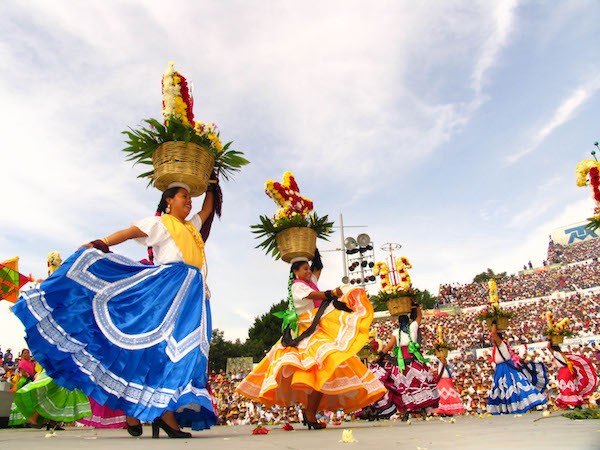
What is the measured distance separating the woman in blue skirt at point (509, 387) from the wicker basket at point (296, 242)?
17.8ft

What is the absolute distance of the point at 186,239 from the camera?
15.8ft

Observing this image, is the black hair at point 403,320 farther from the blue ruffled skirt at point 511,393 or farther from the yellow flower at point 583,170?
the yellow flower at point 583,170

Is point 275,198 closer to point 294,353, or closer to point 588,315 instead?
point 294,353

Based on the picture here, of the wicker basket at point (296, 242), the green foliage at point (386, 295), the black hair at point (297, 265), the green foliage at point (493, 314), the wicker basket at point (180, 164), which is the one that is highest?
the wicker basket at point (180, 164)

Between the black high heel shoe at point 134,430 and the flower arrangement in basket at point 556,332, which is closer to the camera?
the black high heel shoe at point 134,430

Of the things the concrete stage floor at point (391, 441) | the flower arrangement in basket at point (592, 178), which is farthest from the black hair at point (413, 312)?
the flower arrangement in basket at point (592, 178)

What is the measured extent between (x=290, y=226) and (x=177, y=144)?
2.11m

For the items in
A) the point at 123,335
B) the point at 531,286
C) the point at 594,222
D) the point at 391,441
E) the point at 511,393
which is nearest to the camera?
the point at 391,441

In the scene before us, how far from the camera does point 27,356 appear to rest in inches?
343

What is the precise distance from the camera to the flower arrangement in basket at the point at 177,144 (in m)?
4.93

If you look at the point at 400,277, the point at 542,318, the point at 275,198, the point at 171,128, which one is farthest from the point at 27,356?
the point at 542,318

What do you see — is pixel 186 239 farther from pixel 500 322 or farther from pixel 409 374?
pixel 500 322

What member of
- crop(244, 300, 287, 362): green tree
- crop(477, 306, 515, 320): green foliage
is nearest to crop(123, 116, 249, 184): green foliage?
crop(477, 306, 515, 320): green foliage

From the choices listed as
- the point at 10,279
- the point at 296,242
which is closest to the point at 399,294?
the point at 296,242
